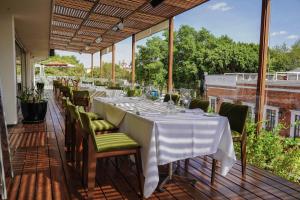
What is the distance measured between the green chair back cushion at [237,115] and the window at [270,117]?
1.36 meters

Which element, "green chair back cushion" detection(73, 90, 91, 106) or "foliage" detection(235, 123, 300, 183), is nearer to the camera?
"foliage" detection(235, 123, 300, 183)

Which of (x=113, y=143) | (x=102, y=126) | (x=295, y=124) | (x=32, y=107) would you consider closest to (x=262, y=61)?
(x=295, y=124)

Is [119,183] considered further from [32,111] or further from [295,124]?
[32,111]

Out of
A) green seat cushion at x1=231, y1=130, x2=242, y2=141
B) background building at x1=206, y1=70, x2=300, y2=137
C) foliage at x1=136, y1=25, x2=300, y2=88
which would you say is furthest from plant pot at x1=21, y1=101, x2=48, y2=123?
foliage at x1=136, y1=25, x2=300, y2=88

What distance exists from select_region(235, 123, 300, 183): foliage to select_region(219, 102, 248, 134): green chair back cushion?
1173 millimetres

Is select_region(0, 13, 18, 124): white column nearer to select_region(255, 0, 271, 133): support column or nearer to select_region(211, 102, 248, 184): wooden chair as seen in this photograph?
select_region(211, 102, 248, 184): wooden chair

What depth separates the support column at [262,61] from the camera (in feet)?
13.4

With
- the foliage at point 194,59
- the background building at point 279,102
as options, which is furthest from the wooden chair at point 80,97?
the foliage at point 194,59

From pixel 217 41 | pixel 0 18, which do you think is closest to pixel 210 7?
pixel 217 41

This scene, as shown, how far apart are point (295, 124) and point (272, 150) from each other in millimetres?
569

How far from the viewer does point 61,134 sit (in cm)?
496

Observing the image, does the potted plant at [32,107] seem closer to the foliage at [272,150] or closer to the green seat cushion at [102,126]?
the green seat cushion at [102,126]

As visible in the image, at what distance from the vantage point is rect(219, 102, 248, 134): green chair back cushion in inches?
121

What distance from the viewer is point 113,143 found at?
2.40 metres
